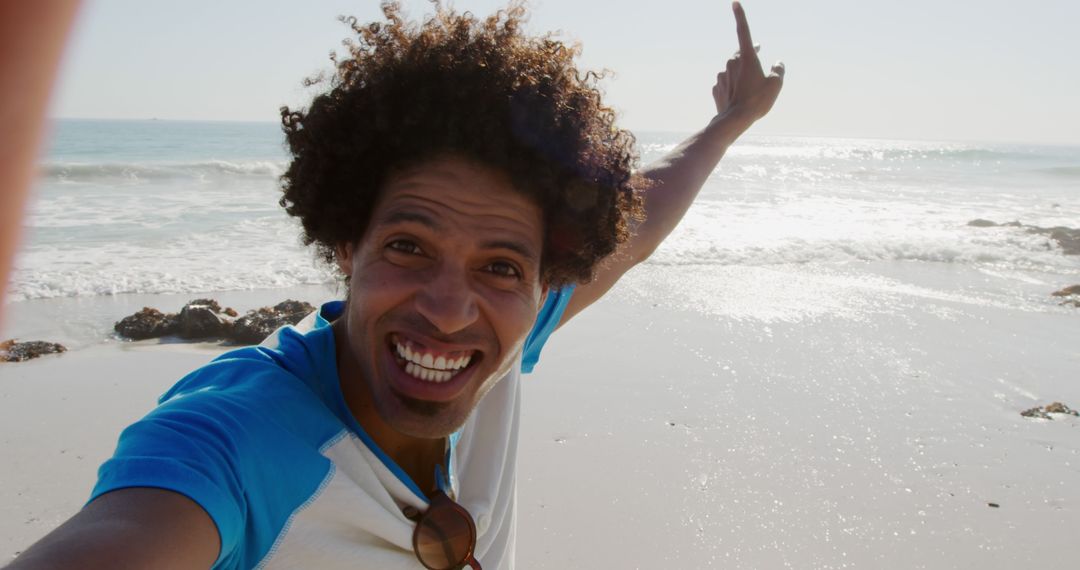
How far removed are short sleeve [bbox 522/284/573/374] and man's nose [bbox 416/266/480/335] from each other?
793 mm

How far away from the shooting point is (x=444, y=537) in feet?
6.21

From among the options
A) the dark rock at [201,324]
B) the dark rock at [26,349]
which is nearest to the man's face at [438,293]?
the dark rock at [201,324]

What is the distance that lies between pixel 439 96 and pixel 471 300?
519 millimetres

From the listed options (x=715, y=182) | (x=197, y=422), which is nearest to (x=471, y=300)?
(x=197, y=422)

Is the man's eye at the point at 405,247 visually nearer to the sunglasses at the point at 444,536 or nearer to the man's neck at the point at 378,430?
the man's neck at the point at 378,430

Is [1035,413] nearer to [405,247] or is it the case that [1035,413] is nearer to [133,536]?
[405,247]

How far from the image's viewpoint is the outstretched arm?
3.30 metres

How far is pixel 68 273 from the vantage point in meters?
9.32

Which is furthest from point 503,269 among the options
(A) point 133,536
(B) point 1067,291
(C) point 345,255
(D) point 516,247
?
(B) point 1067,291

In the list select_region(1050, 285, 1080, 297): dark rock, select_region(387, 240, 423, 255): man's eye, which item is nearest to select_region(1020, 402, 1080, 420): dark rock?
select_region(1050, 285, 1080, 297): dark rock

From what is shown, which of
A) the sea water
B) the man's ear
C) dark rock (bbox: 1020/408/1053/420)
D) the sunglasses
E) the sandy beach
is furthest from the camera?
the sea water

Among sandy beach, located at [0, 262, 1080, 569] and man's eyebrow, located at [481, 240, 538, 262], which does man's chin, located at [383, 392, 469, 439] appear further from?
sandy beach, located at [0, 262, 1080, 569]

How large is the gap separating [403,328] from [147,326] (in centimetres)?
583

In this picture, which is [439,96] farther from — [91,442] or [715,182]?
[715,182]
